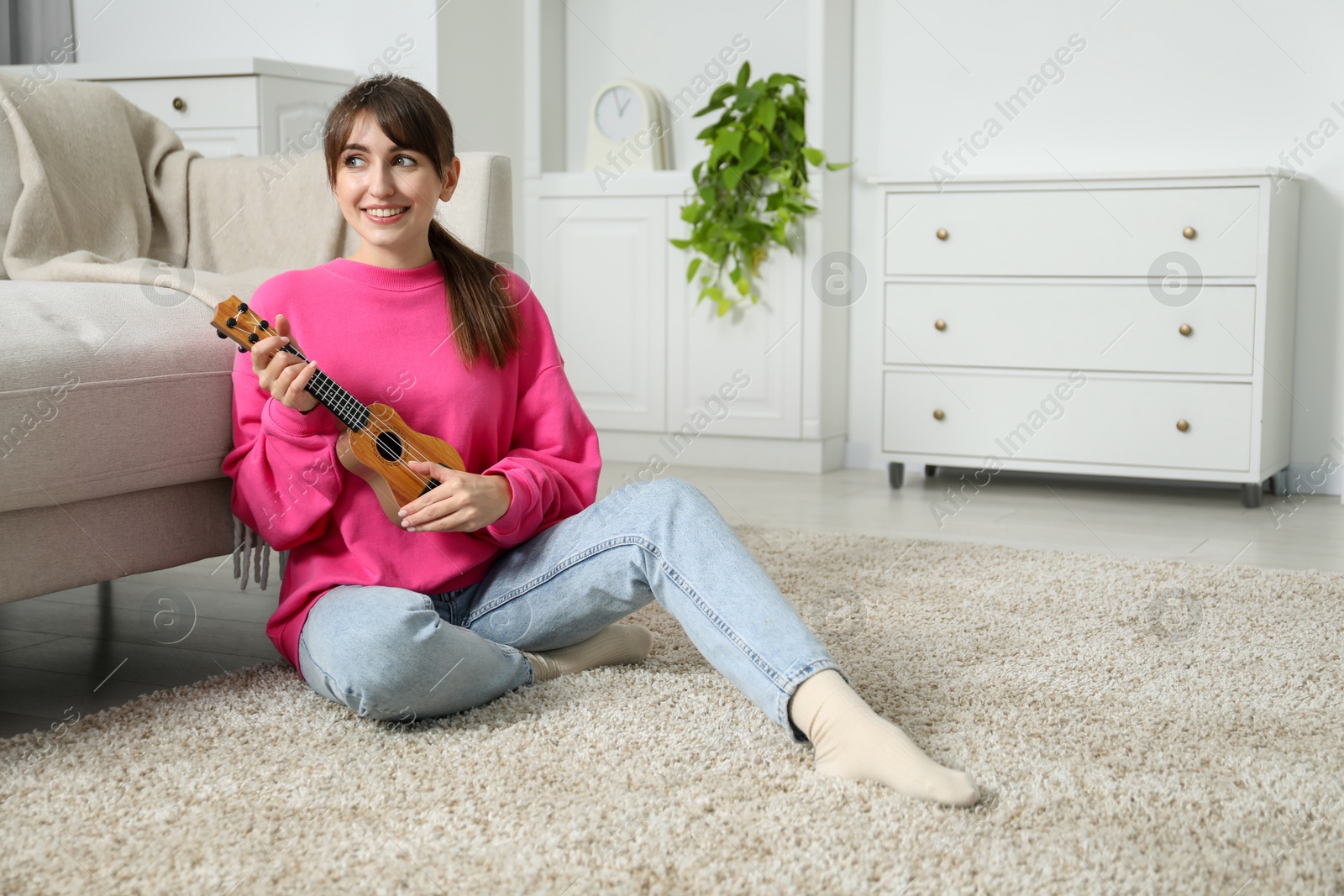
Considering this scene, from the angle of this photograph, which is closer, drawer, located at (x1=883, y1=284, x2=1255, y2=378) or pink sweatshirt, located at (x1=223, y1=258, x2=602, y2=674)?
pink sweatshirt, located at (x1=223, y1=258, x2=602, y2=674)

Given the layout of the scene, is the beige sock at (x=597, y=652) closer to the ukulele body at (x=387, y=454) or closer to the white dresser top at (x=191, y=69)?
the ukulele body at (x=387, y=454)

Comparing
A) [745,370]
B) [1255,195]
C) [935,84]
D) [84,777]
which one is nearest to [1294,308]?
[1255,195]

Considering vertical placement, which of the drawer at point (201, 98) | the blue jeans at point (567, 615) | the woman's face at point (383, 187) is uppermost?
the drawer at point (201, 98)

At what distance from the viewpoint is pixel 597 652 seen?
4.76 ft

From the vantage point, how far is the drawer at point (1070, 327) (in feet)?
8.91

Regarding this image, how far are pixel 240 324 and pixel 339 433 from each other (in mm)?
154

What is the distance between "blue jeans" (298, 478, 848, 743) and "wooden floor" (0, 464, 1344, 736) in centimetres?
37

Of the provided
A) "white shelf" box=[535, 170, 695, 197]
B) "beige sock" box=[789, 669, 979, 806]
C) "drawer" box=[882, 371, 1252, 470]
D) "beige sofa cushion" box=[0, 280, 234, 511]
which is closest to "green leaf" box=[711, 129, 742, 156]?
"white shelf" box=[535, 170, 695, 197]

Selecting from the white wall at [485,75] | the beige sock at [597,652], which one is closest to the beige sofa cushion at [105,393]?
the beige sock at [597,652]

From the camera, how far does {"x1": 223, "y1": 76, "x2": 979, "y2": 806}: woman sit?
3.89ft

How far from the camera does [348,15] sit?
3371mm

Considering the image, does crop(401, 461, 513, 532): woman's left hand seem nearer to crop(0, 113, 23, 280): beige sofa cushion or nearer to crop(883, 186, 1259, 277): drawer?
crop(0, 113, 23, 280): beige sofa cushion

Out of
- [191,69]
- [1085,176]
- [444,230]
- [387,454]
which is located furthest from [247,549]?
[1085,176]

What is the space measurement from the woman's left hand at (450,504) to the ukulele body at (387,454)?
1 centimetres
